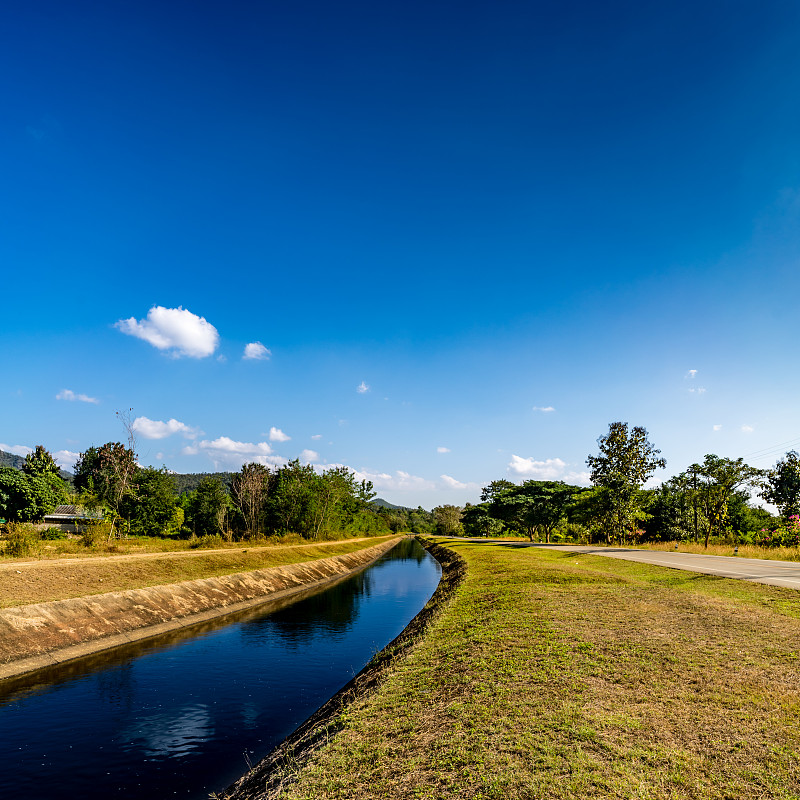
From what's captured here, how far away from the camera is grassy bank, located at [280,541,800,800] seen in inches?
241

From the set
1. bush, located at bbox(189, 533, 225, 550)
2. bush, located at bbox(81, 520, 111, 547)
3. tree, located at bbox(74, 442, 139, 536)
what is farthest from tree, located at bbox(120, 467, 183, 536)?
bush, located at bbox(81, 520, 111, 547)

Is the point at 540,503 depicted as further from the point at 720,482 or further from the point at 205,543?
the point at 205,543

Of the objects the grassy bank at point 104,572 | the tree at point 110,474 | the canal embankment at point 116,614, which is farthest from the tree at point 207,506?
the canal embankment at point 116,614

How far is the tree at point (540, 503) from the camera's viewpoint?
2891 inches

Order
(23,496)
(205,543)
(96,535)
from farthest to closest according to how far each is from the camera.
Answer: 1. (23,496)
2. (205,543)
3. (96,535)

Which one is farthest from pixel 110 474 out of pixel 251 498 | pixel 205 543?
pixel 205 543

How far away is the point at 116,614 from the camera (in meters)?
22.8

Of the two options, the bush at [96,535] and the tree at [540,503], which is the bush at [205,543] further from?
the tree at [540,503]

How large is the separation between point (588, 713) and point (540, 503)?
71.4 m

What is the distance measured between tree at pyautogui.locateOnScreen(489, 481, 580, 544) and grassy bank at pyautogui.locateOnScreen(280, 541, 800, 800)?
60.3 metres

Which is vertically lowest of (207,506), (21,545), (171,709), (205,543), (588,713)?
(205,543)

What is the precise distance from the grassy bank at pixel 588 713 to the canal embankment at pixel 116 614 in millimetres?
15627

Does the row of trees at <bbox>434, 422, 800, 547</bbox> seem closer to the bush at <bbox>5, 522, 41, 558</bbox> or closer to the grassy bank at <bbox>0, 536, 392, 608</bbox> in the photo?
the grassy bank at <bbox>0, 536, 392, 608</bbox>

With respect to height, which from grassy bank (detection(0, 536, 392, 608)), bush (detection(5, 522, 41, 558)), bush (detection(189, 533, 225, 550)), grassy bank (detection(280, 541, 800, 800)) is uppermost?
grassy bank (detection(280, 541, 800, 800))
